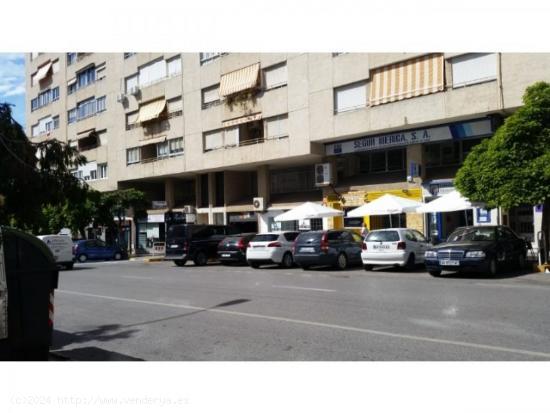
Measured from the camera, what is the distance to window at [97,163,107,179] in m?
44.5

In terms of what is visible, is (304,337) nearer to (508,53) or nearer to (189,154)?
(508,53)

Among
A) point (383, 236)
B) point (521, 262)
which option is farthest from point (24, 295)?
point (521, 262)

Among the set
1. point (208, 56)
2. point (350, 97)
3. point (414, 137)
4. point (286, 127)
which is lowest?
point (414, 137)

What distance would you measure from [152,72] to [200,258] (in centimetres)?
1949

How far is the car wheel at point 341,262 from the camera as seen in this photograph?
19203 millimetres

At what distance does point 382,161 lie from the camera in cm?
2866

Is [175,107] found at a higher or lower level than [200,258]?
higher

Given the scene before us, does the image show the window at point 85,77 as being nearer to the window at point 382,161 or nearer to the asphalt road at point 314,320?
the window at point 382,161

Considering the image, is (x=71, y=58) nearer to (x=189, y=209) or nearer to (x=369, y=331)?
(x=189, y=209)

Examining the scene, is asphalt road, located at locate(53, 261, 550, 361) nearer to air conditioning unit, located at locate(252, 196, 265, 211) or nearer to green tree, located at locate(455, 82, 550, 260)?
green tree, located at locate(455, 82, 550, 260)

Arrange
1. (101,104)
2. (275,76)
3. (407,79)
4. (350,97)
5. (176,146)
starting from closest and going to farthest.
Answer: (407,79) < (350,97) < (275,76) < (176,146) < (101,104)

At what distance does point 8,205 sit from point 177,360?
3.17 meters

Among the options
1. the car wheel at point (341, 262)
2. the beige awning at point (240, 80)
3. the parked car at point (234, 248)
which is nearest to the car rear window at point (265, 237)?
the parked car at point (234, 248)

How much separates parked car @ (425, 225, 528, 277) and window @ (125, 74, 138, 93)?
30.6 meters
